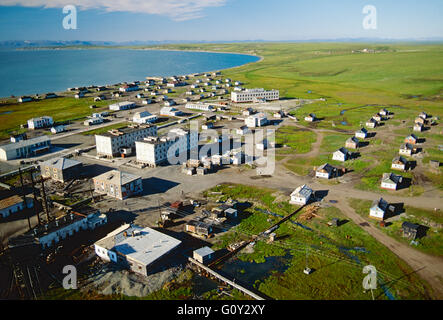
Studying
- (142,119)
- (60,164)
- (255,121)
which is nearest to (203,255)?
(60,164)

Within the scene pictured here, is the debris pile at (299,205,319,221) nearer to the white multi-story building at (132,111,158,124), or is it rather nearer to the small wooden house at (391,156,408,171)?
the small wooden house at (391,156,408,171)

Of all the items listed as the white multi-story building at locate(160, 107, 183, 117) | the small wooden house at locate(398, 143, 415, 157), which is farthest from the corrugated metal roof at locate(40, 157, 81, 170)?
the small wooden house at locate(398, 143, 415, 157)

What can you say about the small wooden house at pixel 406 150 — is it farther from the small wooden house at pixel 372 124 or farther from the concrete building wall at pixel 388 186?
the small wooden house at pixel 372 124

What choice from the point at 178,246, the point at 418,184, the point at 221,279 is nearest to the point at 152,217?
the point at 178,246

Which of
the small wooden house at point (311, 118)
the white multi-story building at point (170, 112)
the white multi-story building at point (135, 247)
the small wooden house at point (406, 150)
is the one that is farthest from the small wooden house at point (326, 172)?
the white multi-story building at point (170, 112)

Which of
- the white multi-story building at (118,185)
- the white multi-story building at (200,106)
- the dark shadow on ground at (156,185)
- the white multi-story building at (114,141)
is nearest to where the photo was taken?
the white multi-story building at (118,185)

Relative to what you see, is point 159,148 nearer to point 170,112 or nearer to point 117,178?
point 117,178
